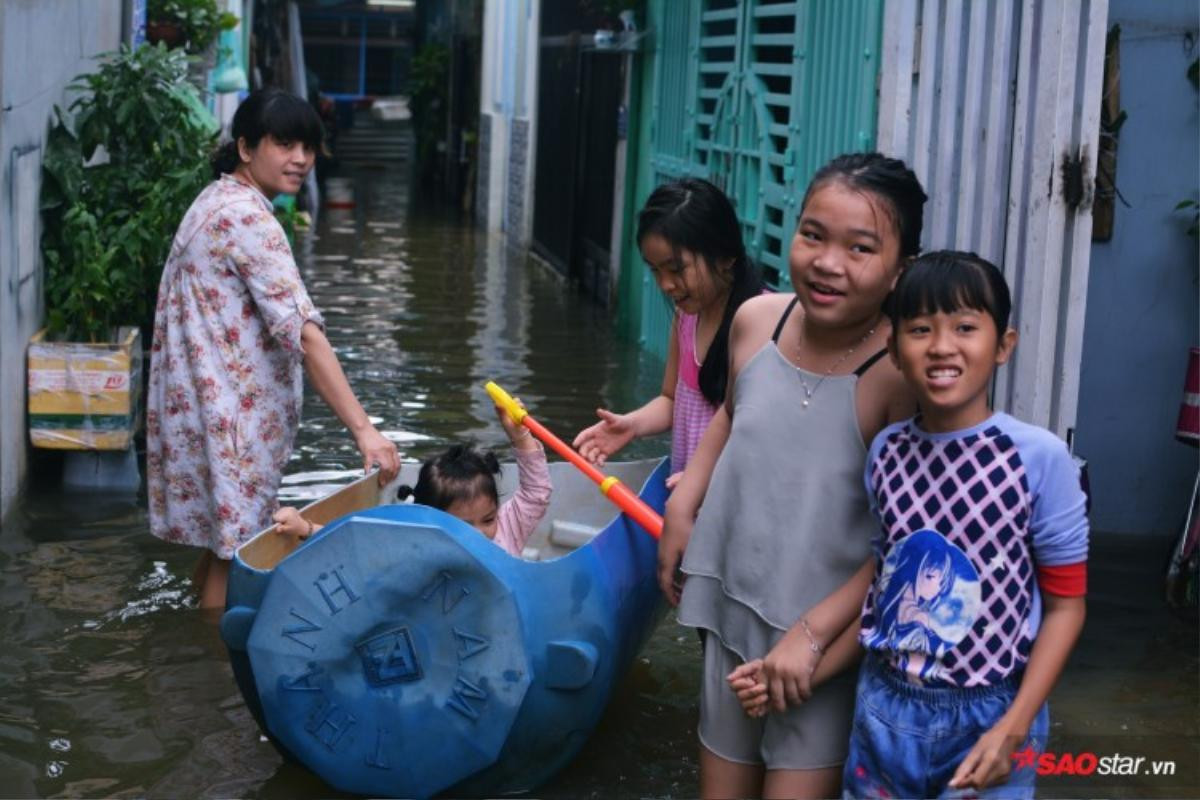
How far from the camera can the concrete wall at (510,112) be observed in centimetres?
1800

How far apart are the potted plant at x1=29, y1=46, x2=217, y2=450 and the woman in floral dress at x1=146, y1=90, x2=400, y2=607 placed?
5.93 feet

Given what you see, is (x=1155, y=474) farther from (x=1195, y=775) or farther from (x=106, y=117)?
(x=106, y=117)

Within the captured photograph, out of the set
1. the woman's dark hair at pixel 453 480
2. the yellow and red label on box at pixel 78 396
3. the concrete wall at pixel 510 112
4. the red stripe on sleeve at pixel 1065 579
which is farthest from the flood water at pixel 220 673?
the concrete wall at pixel 510 112

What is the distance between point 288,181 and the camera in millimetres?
5148

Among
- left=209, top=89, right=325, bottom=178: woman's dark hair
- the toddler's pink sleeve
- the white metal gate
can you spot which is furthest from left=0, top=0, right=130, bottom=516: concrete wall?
the white metal gate

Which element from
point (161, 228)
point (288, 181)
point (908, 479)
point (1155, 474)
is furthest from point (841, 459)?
point (161, 228)

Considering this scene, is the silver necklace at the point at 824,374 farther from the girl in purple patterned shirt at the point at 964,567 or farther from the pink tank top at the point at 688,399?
the pink tank top at the point at 688,399

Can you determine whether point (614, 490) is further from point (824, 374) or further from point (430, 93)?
point (430, 93)

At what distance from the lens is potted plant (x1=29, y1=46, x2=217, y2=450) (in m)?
7.02

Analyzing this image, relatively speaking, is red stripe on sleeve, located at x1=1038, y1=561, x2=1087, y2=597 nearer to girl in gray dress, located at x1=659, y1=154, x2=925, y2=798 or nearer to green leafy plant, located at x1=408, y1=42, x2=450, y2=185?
girl in gray dress, located at x1=659, y1=154, x2=925, y2=798

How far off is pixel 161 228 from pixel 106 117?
627 millimetres

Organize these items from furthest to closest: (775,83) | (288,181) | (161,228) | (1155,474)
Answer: (775,83), (161,228), (1155,474), (288,181)

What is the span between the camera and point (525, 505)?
185 inches

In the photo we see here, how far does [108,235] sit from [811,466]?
200 inches
